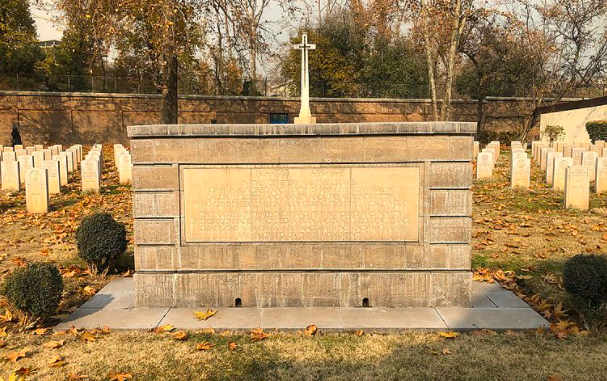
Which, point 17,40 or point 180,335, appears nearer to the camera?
point 180,335

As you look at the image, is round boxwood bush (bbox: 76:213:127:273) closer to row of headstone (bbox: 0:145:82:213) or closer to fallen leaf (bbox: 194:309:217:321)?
fallen leaf (bbox: 194:309:217:321)

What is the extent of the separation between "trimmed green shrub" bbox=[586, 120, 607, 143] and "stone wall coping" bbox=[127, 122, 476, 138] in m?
24.4

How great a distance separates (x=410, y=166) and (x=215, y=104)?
29.9m

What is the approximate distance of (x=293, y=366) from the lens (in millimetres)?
4633

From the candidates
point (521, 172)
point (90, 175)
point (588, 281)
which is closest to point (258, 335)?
point (588, 281)

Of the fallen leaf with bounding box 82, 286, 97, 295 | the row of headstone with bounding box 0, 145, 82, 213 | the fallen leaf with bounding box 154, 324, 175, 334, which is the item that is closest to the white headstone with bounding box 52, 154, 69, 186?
the row of headstone with bounding box 0, 145, 82, 213

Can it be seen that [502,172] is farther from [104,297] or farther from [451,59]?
[104,297]

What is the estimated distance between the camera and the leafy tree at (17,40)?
96.5 ft

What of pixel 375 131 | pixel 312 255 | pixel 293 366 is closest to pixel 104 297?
pixel 312 255

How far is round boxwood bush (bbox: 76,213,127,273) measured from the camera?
7.73m

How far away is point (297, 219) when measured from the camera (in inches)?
245

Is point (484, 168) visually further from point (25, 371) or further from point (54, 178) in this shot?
point (25, 371)

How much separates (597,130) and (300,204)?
25.8m

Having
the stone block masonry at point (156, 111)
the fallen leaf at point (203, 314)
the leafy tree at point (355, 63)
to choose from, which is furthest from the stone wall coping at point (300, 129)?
the leafy tree at point (355, 63)
